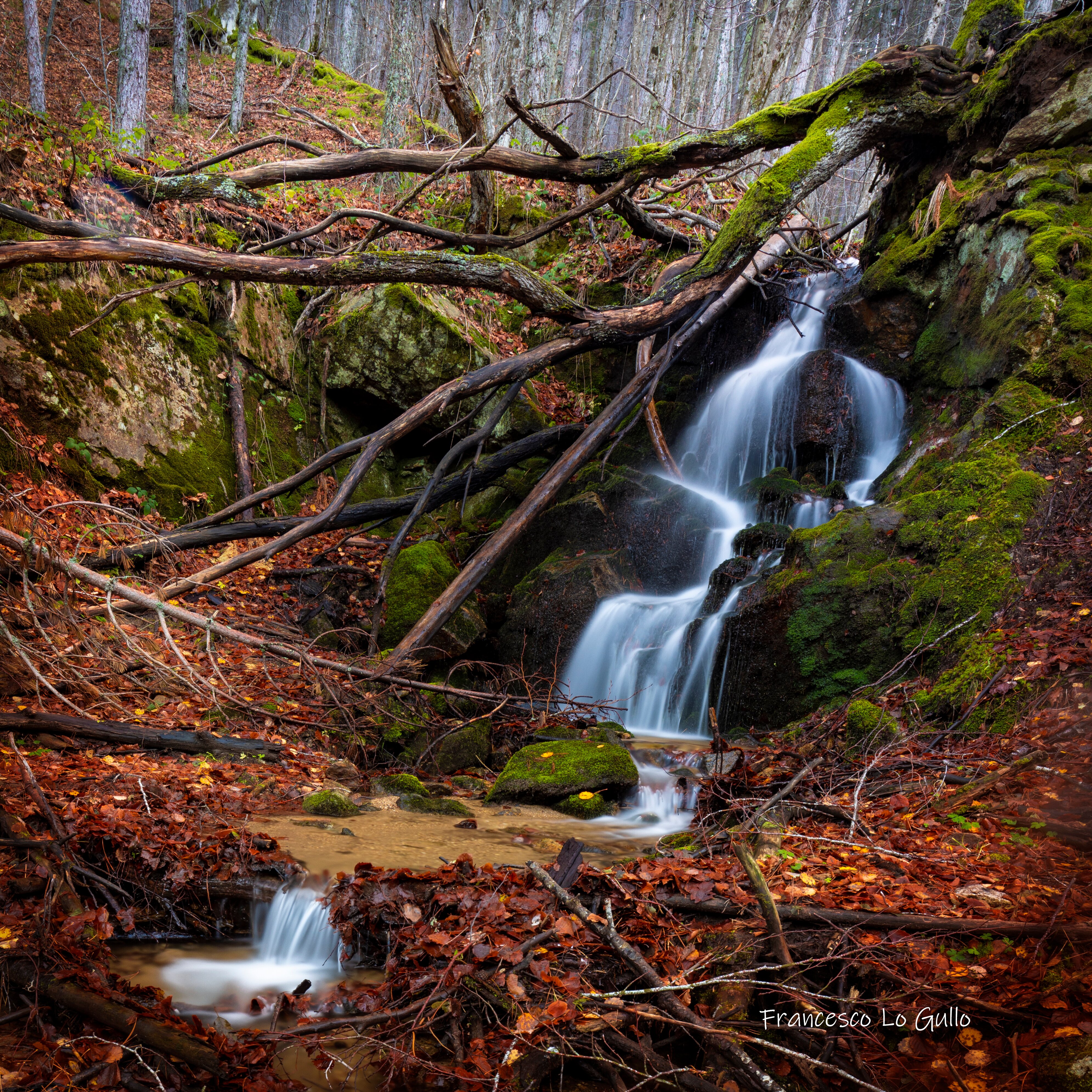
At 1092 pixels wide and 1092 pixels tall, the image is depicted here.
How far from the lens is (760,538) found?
7.92 m

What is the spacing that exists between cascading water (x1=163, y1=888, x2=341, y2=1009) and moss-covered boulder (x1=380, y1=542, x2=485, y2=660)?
402 cm

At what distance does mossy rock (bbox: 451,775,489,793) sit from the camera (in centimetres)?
570

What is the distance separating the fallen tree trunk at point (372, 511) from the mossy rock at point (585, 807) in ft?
12.2

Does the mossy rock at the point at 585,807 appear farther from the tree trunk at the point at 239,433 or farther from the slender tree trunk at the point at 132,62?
the slender tree trunk at the point at 132,62

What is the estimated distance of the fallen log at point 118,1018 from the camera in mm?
2238

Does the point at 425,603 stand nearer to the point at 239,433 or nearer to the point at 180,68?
the point at 239,433

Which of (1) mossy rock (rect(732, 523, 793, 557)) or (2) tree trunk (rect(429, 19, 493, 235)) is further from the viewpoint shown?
(1) mossy rock (rect(732, 523, 793, 557))

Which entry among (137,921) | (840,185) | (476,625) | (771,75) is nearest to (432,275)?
(476,625)

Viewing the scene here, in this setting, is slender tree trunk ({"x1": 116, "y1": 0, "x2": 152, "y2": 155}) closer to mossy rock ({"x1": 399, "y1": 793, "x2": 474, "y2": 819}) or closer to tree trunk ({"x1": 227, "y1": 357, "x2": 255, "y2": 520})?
tree trunk ({"x1": 227, "y1": 357, "x2": 255, "y2": 520})

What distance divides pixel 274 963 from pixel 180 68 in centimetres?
1946

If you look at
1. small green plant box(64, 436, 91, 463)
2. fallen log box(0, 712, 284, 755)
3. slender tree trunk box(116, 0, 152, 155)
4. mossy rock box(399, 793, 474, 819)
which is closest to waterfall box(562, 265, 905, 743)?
mossy rock box(399, 793, 474, 819)

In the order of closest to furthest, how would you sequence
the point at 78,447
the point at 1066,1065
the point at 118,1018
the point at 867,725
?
the point at 1066,1065, the point at 118,1018, the point at 867,725, the point at 78,447

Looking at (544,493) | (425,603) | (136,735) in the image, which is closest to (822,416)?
(544,493)

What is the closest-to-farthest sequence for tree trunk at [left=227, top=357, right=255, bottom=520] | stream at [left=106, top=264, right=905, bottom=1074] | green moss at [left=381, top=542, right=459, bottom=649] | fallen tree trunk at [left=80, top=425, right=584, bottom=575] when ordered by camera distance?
stream at [left=106, top=264, right=905, bottom=1074] → fallen tree trunk at [left=80, top=425, right=584, bottom=575] → green moss at [left=381, top=542, right=459, bottom=649] → tree trunk at [left=227, top=357, right=255, bottom=520]
